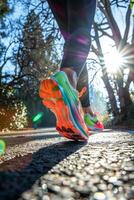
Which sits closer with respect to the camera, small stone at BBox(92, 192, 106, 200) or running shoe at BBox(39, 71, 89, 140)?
small stone at BBox(92, 192, 106, 200)

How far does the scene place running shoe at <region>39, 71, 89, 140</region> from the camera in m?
2.25

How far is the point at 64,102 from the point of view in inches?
89.3

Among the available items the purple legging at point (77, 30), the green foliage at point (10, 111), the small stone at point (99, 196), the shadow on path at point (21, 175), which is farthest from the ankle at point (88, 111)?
the green foliage at point (10, 111)

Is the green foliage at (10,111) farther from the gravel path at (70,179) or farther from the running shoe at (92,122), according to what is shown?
the gravel path at (70,179)

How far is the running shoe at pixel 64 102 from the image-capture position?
2248 mm

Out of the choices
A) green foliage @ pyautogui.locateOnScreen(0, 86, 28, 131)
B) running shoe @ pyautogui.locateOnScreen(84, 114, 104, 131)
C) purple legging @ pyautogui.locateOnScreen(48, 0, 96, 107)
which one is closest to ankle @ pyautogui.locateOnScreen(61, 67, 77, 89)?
purple legging @ pyautogui.locateOnScreen(48, 0, 96, 107)

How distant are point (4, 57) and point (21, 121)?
5195mm

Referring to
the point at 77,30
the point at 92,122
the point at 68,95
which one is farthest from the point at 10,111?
the point at 68,95

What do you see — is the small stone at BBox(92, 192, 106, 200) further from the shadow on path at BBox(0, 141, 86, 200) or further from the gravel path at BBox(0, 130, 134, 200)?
the shadow on path at BBox(0, 141, 86, 200)

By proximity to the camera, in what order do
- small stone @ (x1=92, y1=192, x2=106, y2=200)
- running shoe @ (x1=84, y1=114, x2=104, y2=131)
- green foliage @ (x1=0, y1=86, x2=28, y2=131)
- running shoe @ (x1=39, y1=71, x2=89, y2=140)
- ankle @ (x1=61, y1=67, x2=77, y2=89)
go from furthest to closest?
green foliage @ (x1=0, y1=86, x2=28, y2=131)
running shoe @ (x1=84, y1=114, x2=104, y2=131)
ankle @ (x1=61, y1=67, x2=77, y2=89)
running shoe @ (x1=39, y1=71, x2=89, y2=140)
small stone @ (x1=92, y1=192, x2=106, y2=200)

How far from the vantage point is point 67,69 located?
102 inches

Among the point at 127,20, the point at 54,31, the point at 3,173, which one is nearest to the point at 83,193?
the point at 3,173

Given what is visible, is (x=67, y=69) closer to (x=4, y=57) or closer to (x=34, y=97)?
(x=4, y=57)

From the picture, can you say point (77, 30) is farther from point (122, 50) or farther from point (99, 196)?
point (122, 50)
